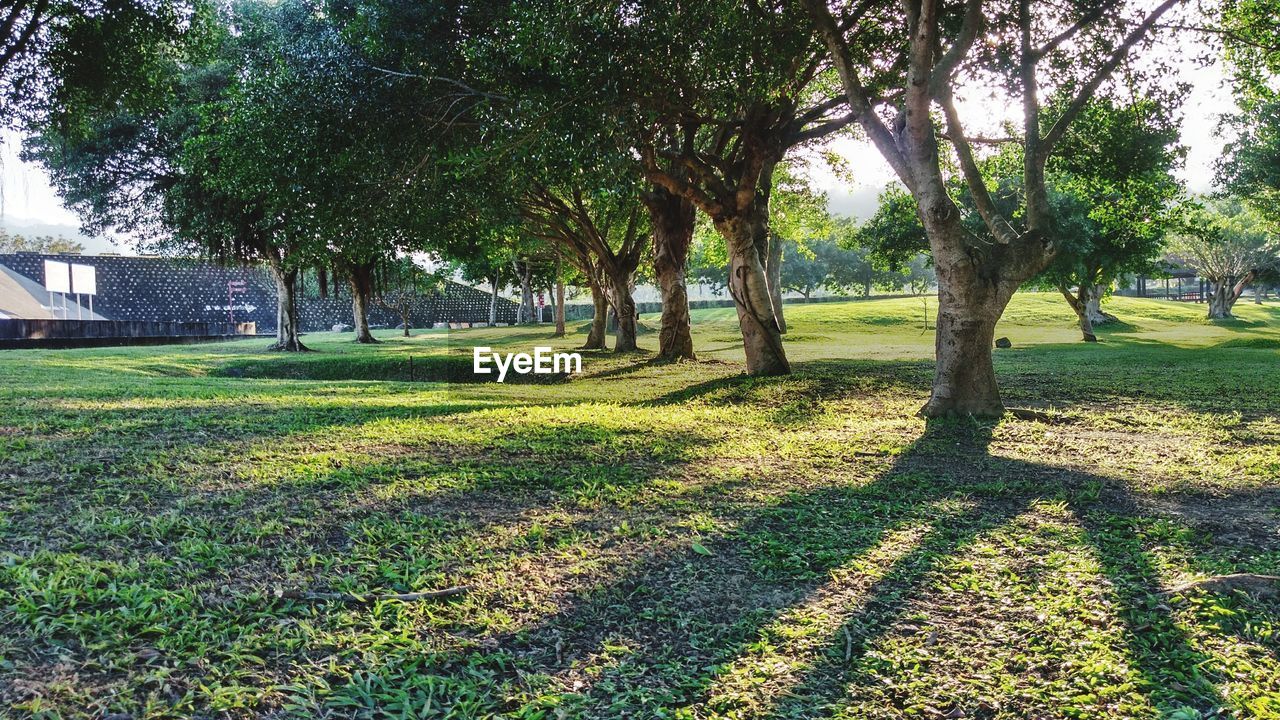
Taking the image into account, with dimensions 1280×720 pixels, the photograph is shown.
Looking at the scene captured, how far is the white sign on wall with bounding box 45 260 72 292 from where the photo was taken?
30516 mm

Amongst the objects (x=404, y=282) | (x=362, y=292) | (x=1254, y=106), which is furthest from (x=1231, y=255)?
(x=362, y=292)

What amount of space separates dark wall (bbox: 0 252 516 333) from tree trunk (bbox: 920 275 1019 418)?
118 ft

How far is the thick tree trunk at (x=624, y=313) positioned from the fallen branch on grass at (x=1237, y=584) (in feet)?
63.6

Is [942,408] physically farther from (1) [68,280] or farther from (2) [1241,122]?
(1) [68,280]

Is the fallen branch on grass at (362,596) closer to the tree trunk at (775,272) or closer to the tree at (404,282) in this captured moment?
the tree at (404,282)

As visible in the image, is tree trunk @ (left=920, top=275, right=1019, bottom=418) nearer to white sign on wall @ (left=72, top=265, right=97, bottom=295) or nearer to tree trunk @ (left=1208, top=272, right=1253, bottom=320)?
white sign on wall @ (left=72, top=265, right=97, bottom=295)

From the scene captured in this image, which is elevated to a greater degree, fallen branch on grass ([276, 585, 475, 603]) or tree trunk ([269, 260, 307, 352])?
tree trunk ([269, 260, 307, 352])

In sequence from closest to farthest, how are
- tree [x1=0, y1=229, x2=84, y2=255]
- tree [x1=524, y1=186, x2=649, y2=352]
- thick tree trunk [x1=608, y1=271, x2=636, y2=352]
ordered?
tree [x1=524, y1=186, x2=649, y2=352], thick tree trunk [x1=608, y1=271, x2=636, y2=352], tree [x1=0, y1=229, x2=84, y2=255]

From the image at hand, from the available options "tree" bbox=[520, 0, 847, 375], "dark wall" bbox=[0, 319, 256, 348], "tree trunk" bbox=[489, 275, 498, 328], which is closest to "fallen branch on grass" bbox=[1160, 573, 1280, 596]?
"tree" bbox=[520, 0, 847, 375]

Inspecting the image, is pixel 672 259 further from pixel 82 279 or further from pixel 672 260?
pixel 82 279

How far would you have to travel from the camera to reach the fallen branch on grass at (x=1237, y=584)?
2848 mm

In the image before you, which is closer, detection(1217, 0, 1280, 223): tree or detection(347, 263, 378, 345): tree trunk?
detection(1217, 0, 1280, 223): tree

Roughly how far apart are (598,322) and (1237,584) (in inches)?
890

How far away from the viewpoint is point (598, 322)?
25031mm
